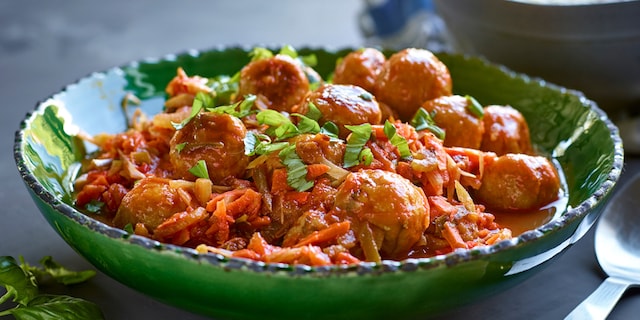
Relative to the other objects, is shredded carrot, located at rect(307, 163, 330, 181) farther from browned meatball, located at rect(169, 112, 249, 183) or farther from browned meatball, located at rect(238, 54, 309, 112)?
browned meatball, located at rect(238, 54, 309, 112)

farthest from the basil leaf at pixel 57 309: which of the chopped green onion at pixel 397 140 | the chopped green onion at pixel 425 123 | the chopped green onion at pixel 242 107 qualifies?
the chopped green onion at pixel 425 123

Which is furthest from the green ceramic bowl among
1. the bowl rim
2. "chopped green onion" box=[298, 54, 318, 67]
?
"chopped green onion" box=[298, 54, 318, 67]

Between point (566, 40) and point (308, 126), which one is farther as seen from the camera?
point (566, 40)

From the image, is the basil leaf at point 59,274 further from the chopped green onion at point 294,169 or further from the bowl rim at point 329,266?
the chopped green onion at point 294,169

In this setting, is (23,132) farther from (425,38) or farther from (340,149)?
(425,38)

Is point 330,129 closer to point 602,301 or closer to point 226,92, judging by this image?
point 226,92

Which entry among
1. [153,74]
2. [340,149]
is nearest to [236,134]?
[340,149]

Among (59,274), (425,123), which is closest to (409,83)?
(425,123)
